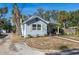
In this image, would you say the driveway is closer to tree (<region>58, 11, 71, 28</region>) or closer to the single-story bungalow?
the single-story bungalow

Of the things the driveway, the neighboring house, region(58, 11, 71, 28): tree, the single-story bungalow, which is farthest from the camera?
the single-story bungalow

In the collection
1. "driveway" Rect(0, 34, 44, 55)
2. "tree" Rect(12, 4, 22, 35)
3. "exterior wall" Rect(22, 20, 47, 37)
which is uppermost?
"tree" Rect(12, 4, 22, 35)

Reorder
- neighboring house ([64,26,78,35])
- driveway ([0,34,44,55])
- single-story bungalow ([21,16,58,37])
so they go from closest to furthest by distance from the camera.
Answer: driveway ([0,34,44,55])
neighboring house ([64,26,78,35])
single-story bungalow ([21,16,58,37])

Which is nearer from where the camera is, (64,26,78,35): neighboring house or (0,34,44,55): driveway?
(0,34,44,55): driveway

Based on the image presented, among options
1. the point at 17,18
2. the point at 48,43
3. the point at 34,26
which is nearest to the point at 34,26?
the point at 34,26

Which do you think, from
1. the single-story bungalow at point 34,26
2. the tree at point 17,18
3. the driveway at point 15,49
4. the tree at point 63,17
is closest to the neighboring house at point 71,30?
the tree at point 63,17

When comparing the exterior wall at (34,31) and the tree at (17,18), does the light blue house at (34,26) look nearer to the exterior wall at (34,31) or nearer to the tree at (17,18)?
the exterior wall at (34,31)

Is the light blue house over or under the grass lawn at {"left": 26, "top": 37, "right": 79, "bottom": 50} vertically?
over

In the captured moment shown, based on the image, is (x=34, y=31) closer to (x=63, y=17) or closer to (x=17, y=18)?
(x=17, y=18)

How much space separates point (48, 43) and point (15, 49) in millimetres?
→ 1083

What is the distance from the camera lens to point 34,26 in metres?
10.8

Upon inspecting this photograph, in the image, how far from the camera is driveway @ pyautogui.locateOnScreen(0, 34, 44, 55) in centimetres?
928

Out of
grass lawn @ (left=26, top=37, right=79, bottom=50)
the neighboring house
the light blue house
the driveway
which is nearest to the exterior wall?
the light blue house

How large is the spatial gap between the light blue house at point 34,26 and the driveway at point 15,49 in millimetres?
573
